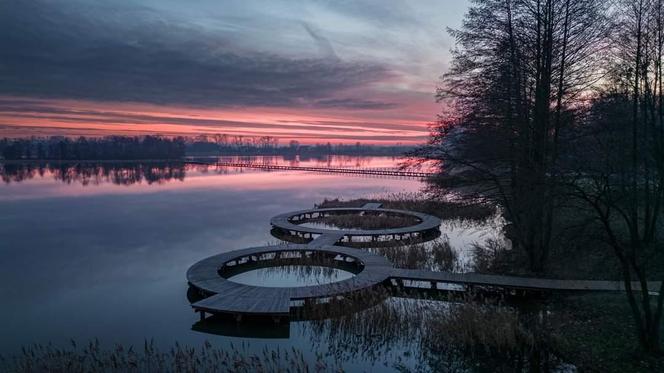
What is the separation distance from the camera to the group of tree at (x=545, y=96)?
35.9ft

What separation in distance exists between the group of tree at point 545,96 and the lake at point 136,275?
5.09 meters

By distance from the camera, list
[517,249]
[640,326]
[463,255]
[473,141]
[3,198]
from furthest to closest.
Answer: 1. [3,198]
2. [463,255]
3. [517,249]
4. [473,141]
5. [640,326]

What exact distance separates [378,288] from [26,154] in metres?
164

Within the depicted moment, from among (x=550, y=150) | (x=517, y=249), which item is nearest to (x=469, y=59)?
(x=550, y=150)

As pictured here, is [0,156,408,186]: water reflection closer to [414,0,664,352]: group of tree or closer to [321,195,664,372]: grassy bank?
[414,0,664,352]: group of tree

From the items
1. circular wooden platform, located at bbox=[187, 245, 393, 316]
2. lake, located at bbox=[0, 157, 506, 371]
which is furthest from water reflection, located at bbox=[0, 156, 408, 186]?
circular wooden platform, located at bbox=[187, 245, 393, 316]

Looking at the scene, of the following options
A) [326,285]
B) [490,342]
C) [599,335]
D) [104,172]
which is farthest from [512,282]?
[104,172]

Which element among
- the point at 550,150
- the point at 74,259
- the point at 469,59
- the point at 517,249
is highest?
the point at 469,59

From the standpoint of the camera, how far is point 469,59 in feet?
49.4

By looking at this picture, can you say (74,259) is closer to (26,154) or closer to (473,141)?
(473,141)

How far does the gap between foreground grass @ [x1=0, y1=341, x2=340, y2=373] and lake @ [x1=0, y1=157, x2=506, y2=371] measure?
730 millimetres

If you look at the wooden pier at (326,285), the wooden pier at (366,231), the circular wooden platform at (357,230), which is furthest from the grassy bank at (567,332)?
the circular wooden platform at (357,230)

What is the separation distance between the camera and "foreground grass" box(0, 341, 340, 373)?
28.7 ft

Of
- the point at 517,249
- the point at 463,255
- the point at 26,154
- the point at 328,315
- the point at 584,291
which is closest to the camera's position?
the point at 328,315
